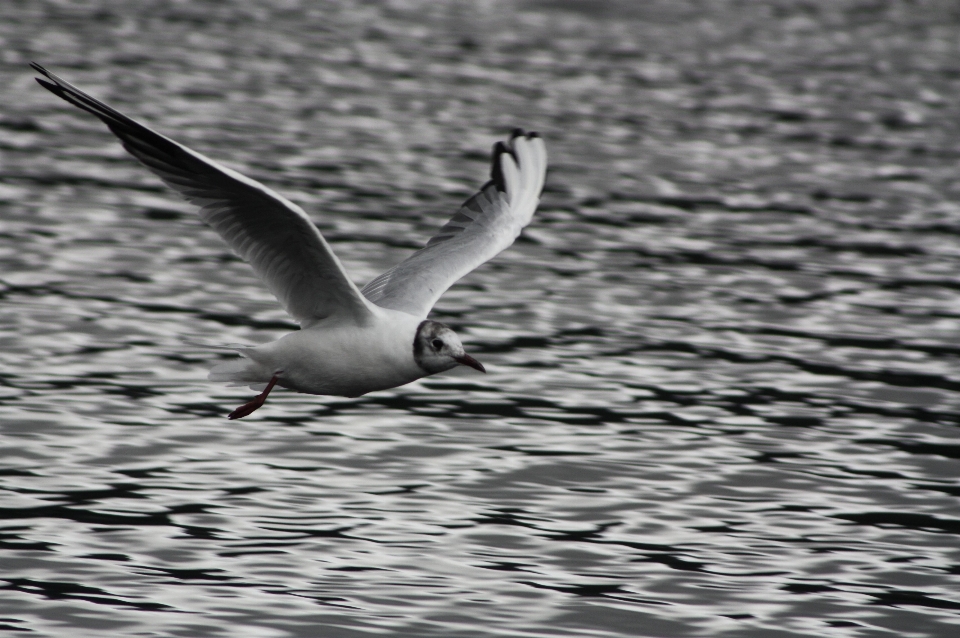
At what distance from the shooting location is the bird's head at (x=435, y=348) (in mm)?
8766

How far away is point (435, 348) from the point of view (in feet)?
28.8

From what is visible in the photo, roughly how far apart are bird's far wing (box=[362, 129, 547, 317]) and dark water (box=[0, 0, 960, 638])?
4.13 ft

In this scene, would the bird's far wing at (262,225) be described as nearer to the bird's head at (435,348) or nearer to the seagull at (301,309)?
the seagull at (301,309)

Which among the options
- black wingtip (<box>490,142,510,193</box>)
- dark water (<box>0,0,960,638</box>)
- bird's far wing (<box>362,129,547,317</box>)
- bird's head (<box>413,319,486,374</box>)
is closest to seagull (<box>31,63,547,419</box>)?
bird's head (<box>413,319,486,374</box>)

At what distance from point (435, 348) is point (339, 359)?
2.04 feet

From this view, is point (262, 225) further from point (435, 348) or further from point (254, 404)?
point (435, 348)

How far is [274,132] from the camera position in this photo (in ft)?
73.0

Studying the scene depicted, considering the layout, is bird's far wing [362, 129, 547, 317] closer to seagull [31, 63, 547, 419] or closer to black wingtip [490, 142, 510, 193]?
black wingtip [490, 142, 510, 193]

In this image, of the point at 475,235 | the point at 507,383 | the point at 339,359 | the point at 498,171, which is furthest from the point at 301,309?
the point at 507,383

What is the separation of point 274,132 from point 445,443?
12.2 metres

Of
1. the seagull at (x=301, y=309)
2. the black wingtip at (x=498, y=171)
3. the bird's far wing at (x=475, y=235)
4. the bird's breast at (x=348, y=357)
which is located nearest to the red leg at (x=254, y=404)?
the seagull at (x=301, y=309)

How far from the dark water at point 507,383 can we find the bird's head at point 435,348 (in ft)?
3.93

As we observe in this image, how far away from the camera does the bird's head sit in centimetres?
877

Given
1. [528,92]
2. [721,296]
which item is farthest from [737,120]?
[721,296]
